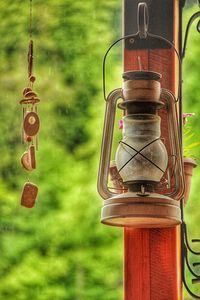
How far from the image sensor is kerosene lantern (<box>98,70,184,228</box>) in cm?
184

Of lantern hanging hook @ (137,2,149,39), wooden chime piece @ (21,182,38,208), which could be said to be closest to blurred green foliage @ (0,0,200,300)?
wooden chime piece @ (21,182,38,208)

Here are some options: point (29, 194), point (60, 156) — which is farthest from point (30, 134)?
point (60, 156)

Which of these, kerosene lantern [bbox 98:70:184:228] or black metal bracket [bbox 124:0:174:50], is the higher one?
black metal bracket [bbox 124:0:174:50]

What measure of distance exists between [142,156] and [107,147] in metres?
0.09

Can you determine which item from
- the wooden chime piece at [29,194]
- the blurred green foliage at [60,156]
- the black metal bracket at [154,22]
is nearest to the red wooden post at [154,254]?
the black metal bracket at [154,22]

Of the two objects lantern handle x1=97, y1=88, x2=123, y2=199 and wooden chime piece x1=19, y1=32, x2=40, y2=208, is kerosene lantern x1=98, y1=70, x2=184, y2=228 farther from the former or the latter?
wooden chime piece x1=19, y1=32, x2=40, y2=208

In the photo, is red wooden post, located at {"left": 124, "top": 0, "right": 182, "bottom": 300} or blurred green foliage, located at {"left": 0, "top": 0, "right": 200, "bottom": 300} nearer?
red wooden post, located at {"left": 124, "top": 0, "right": 182, "bottom": 300}

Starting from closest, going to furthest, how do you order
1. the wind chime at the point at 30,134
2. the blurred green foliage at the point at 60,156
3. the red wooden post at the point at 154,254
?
the red wooden post at the point at 154,254
the wind chime at the point at 30,134
the blurred green foliage at the point at 60,156

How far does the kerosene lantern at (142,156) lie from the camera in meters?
1.84

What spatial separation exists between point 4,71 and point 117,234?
1.22 metres

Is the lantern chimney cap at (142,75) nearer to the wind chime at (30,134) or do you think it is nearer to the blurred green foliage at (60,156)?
the wind chime at (30,134)

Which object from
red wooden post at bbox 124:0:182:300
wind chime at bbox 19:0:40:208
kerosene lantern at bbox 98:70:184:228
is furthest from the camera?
wind chime at bbox 19:0:40:208

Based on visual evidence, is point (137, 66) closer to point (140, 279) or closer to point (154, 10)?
point (154, 10)

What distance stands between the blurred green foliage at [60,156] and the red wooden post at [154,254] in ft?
8.43
